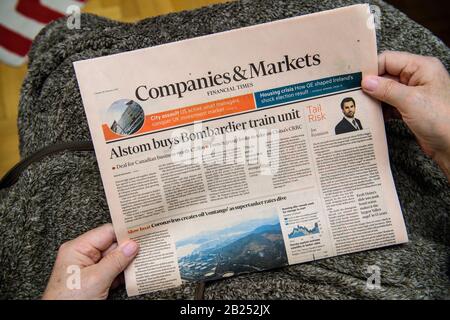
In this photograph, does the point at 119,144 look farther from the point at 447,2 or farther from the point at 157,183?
the point at 447,2

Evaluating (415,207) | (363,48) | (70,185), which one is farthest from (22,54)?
(415,207)

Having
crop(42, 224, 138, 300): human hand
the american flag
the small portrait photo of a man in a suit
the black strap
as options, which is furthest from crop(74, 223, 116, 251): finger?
the american flag

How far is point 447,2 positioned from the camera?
840 mm

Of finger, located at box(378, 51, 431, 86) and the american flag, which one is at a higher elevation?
the american flag

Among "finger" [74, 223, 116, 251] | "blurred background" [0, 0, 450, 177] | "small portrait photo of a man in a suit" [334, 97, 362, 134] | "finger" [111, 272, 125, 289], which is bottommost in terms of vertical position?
"finger" [111, 272, 125, 289]

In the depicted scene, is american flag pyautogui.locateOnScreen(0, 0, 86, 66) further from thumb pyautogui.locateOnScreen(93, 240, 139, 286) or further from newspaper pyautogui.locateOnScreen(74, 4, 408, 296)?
thumb pyautogui.locateOnScreen(93, 240, 139, 286)

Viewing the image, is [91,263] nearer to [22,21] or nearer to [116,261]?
[116,261]

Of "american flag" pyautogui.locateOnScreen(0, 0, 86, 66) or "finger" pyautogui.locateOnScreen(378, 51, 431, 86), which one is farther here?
"american flag" pyautogui.locateOnScreen(0, 0, 86, 66)

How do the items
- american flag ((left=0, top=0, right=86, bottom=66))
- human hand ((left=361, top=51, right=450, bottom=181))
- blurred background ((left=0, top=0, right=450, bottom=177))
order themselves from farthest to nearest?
american flag ((left=0, top=0, right=86, bottom=66))
blurred background ((left=0, top=0, right=450, bottom=177))
human hand ((left=361, top=51, right=450, bottom=181))

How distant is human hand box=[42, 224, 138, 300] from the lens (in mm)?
544

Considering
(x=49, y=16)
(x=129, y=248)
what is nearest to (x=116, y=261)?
(x=129, y=248)

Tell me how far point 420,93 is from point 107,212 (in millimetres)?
482

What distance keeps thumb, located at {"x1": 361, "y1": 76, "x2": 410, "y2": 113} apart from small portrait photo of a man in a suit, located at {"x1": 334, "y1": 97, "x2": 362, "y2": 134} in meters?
0.03

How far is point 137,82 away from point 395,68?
36 cm
